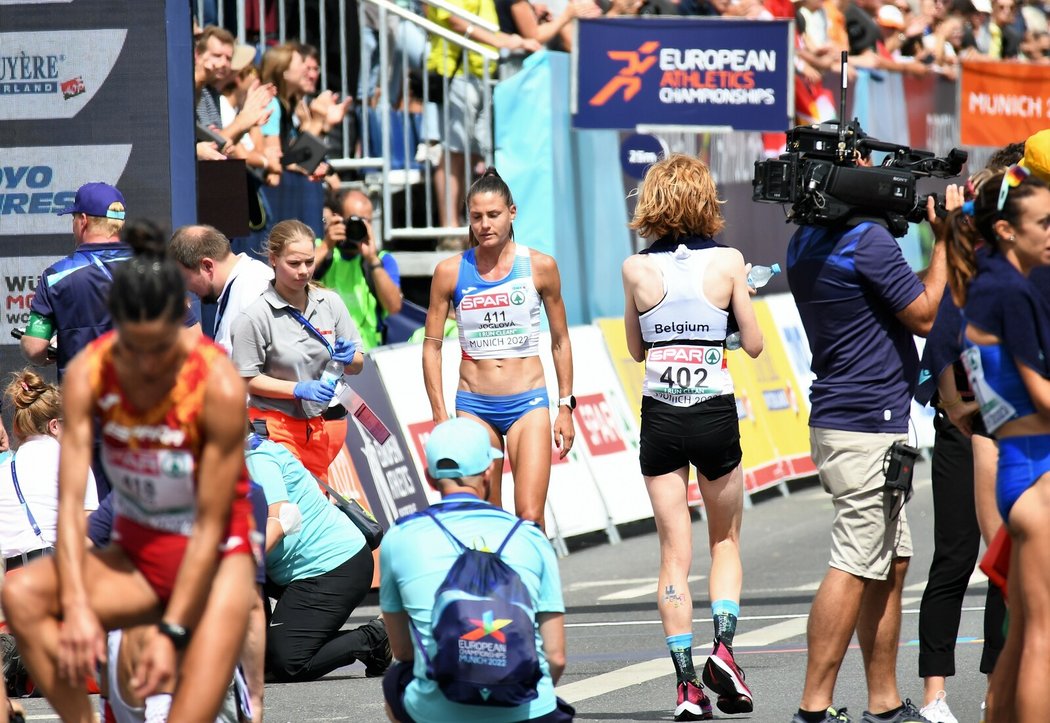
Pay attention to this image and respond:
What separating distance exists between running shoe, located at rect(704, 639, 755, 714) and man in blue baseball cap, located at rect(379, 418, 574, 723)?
214 cm

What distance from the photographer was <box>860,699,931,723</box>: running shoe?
677 cm

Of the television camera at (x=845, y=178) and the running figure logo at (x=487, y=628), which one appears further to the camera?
the television camera at (x=845, y=178)

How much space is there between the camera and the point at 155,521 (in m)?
5.11

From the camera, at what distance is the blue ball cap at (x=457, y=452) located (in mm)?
5172

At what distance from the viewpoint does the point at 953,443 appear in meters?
6.93

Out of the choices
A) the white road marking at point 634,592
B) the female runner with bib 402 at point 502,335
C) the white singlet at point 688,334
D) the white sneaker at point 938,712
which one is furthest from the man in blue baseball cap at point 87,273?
the white road marking at point 634,592

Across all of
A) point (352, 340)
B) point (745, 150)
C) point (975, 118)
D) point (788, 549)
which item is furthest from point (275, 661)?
point (975, 118)

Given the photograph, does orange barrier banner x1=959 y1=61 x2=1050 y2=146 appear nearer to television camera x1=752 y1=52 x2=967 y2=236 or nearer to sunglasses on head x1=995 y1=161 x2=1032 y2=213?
television camera x1=752 y1=52 x2=967 y2=236

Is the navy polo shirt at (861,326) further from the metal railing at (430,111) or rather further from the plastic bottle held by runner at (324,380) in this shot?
the metal railing at (430,111)

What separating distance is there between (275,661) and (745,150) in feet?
33.0

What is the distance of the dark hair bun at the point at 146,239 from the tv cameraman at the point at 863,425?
2852 millimetres

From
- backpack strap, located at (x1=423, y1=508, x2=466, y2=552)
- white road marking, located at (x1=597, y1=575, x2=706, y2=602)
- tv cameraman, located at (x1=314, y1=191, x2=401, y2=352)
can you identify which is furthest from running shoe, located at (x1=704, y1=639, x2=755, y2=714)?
tv cameraman, located at (x1=314, y1=191, x2=401, y2=352)

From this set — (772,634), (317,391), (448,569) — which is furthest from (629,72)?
(448,569)

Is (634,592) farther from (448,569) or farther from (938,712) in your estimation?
(448,569)
